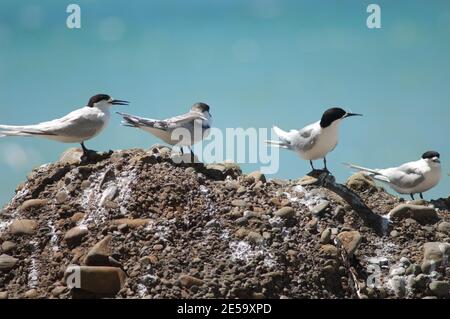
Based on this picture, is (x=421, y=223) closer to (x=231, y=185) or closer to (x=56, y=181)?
(x=231, y=185)

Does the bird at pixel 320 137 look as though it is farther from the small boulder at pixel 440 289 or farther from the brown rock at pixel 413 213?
the small boulder at pixel 440 289

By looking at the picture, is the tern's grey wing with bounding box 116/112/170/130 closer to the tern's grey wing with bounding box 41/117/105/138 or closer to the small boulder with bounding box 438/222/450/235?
the tern's grey wing with bounding box 41/117/105/138

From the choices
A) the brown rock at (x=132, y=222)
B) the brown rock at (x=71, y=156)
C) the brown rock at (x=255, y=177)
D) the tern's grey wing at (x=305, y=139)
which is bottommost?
the brown rock at (x=132, y=222)

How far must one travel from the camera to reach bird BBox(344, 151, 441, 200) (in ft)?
41.4

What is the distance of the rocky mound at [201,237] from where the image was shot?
9.89m

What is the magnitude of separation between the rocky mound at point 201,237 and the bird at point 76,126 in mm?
451

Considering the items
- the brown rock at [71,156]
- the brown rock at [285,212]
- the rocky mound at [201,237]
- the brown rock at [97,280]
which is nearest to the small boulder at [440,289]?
the rocky mound at [201,237]

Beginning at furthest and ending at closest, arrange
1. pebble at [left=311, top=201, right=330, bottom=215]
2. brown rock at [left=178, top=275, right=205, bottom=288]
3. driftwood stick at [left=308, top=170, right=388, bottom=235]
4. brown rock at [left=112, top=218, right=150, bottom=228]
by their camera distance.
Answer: driftwood stick at [left=308, top=170, right=388, bottom=235] < pebble at [left=311, top=201, right=330, bottom=215] < brown rock at [left=112, top=218, right=150, bottom=228] < brown rock at [left=178, top=275, right=205, bottom=288]

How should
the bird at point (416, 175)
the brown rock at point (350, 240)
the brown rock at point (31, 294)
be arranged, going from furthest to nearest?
1. the bird at point (416, 175)
2. the brown rock at point (350, 240)
3. the brown rock at point (31, 294)

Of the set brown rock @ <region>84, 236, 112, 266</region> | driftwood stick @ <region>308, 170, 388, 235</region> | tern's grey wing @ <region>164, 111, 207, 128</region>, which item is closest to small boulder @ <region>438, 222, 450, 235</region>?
driftwood stick @ <region>308, 170, 388, 235</region>

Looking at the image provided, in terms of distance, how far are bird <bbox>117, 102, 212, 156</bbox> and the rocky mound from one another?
1.16ft
